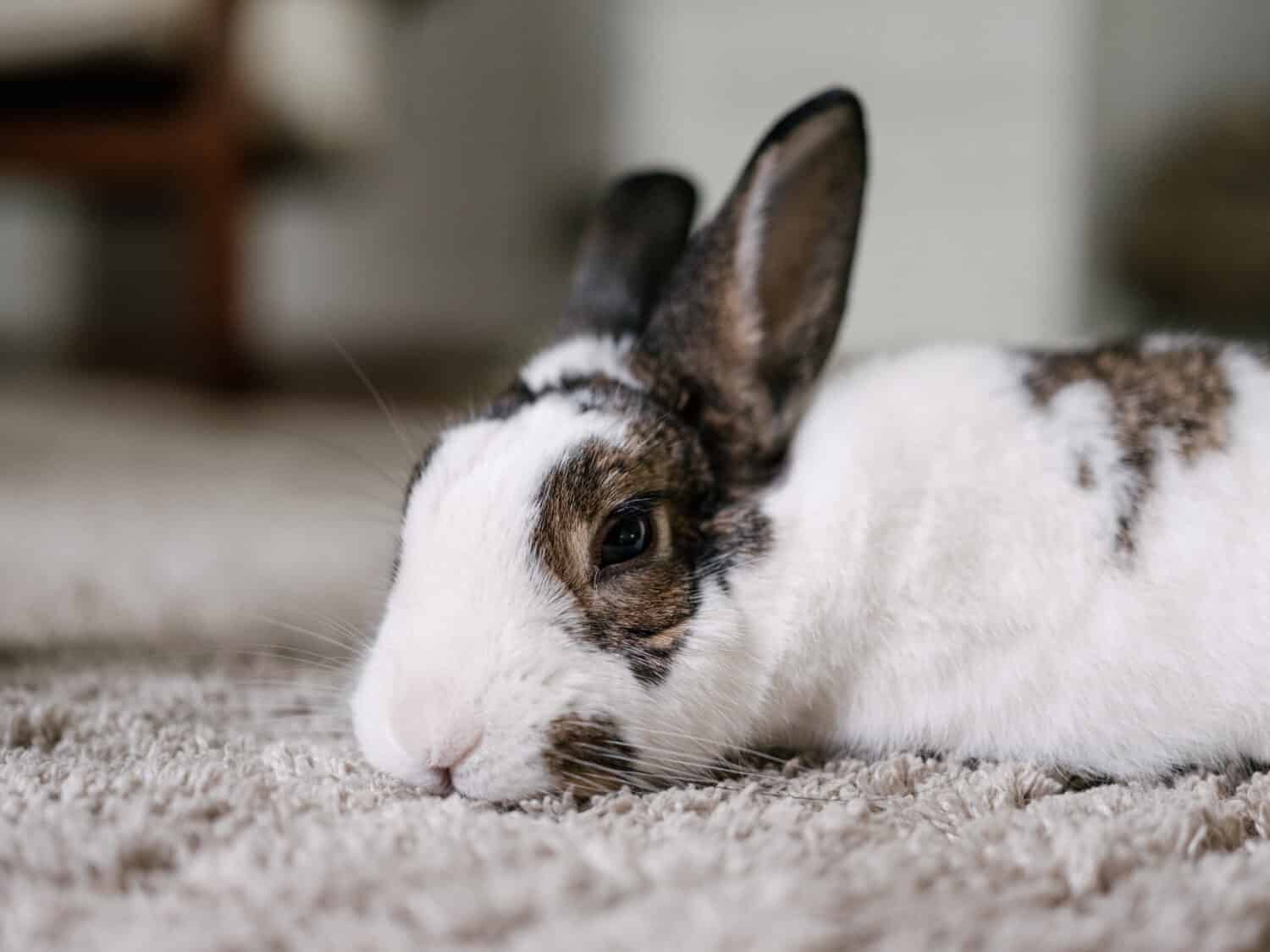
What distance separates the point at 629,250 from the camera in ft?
3.56

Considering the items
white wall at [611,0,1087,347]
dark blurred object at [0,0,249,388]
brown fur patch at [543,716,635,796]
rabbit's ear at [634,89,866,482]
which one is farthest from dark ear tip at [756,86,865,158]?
white wall at [611,0,1087,347]

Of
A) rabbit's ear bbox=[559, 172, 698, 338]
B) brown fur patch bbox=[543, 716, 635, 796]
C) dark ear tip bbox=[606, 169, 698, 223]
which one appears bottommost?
brown fur patch bbox=[543, 716, 635, 796]

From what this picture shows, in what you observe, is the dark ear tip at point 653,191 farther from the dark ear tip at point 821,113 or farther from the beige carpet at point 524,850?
the beige carpet at point 524,850

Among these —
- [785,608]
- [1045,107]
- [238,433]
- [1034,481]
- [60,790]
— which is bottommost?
[238,433]

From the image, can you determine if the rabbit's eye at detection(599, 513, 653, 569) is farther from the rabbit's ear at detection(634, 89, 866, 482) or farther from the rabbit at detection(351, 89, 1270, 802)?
the rabbit's ear at detection(634, 89, 866, 482)

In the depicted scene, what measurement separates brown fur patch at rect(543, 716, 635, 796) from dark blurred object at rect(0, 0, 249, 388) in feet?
8.22

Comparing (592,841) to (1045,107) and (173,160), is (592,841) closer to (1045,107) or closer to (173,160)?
(173,160)

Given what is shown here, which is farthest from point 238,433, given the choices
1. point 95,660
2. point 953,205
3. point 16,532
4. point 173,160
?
point 953,205

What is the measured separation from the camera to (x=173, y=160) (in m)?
3.02

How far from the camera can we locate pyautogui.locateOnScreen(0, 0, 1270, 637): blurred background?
2.45 meters

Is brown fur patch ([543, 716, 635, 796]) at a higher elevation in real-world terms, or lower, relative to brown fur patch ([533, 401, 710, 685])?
lower

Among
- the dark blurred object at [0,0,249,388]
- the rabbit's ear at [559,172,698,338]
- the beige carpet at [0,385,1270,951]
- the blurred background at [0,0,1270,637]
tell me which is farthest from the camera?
the dark blurred object at [0,0,249,388]

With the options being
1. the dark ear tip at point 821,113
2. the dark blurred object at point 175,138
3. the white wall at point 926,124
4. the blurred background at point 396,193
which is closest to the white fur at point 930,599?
the dark ear tip at point 821,113

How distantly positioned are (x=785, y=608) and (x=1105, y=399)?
0.26m
